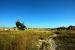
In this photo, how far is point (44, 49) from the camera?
1662 cm

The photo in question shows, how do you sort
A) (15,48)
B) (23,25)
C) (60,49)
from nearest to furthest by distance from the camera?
(15,48) < (60,49) < (23,25)

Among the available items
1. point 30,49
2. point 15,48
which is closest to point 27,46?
point 30,49

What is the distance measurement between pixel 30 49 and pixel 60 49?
649 cm

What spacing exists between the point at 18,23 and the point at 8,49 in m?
70.3

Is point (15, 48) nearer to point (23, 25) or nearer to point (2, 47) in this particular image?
point (2, 47)

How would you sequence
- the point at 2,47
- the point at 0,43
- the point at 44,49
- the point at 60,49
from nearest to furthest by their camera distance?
1. the point at 2,47
2. the point at 0,43
3. the point at 44,49
4. the point at 60,49

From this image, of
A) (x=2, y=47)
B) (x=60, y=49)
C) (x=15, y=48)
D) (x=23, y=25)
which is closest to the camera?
(x=15, y=48)

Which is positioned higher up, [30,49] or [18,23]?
[18,23]

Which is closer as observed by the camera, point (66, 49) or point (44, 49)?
point (44, 49)

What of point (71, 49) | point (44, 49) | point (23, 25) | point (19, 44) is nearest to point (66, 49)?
point (71, 49)

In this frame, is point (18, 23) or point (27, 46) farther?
point (18, 23)

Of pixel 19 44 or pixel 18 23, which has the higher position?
pixel 18 23

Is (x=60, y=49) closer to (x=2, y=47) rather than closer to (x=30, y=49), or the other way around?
(x=30, y=49)

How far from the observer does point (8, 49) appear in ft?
41.0
